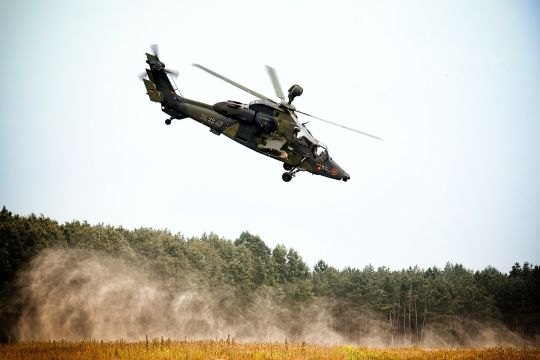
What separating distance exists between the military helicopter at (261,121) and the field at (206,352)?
9.96m

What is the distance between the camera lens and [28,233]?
56.7 metres

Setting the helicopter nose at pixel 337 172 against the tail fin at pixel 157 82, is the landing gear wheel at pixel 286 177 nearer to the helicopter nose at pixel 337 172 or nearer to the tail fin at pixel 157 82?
the helicopter nose at pixel 337 172

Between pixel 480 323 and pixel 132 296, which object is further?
pixel 480 323

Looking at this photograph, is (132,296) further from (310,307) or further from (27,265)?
(310,307)

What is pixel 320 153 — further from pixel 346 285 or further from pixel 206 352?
pixel 346 285

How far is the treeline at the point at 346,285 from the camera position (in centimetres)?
7238

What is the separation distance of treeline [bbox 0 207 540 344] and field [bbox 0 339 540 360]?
34081 mm

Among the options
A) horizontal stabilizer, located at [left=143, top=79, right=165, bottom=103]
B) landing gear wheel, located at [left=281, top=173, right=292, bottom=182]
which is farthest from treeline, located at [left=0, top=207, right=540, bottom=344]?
landing gear wheel, located at [left=281, top=173, right=292, bottom=182]

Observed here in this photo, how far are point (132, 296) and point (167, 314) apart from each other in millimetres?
4663

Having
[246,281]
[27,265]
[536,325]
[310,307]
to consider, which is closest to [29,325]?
[27,265]

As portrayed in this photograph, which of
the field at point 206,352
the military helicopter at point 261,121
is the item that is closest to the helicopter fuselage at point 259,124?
the military helicopter at point 261,121

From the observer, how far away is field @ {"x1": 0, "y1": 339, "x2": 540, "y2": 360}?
27750 millimetres

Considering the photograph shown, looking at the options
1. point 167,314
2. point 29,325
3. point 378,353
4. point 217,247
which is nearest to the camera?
point 378,353

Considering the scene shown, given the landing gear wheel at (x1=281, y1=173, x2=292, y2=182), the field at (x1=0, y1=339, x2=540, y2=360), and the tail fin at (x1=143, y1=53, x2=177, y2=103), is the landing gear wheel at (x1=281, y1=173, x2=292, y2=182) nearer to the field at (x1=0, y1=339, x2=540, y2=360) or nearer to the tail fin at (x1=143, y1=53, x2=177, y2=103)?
the tail fin at (x1=143, y1=53, x2=177, y2=103)
